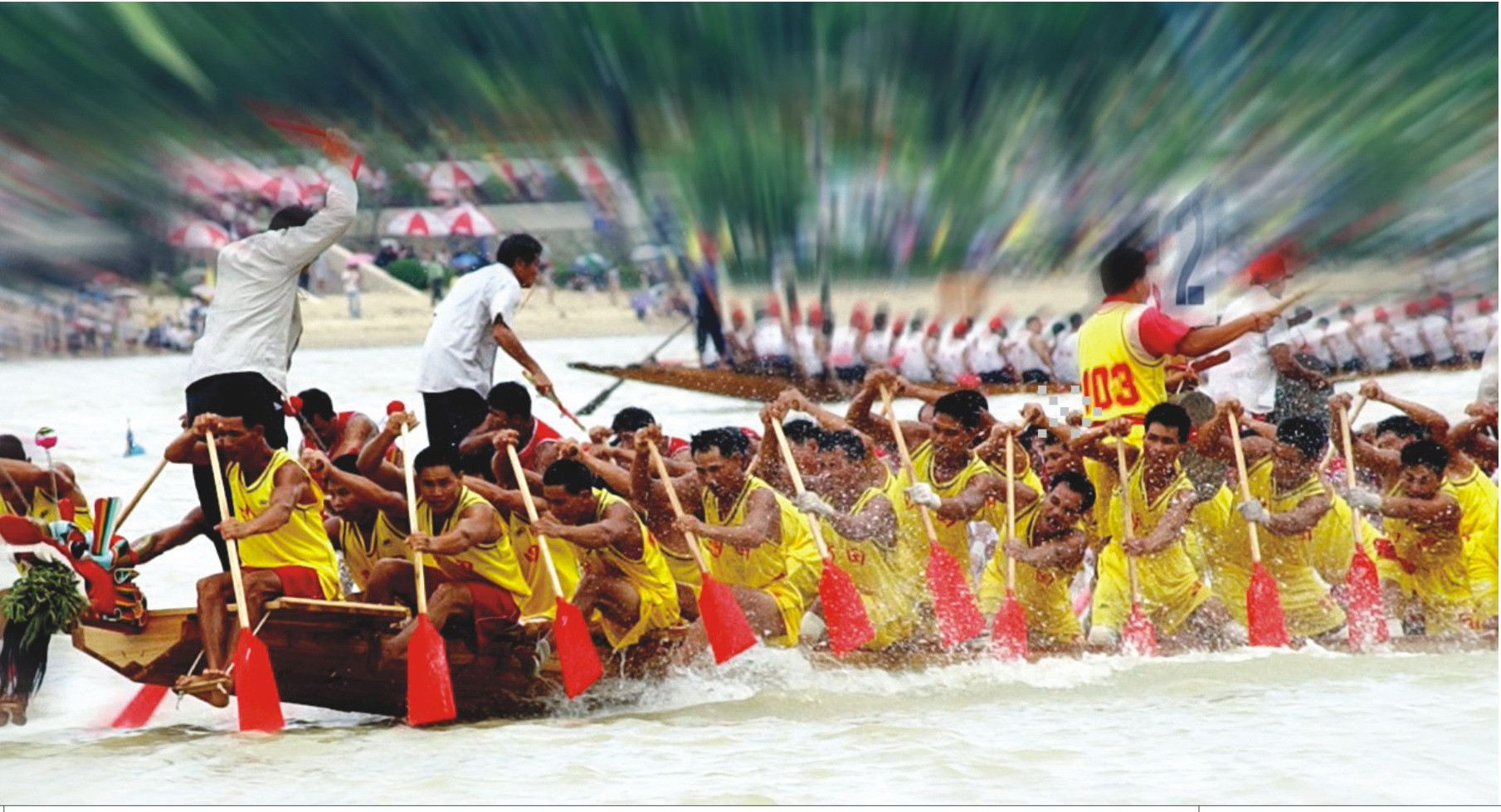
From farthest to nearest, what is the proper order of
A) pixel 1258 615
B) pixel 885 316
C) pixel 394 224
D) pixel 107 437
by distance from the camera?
1. pixel 394 224
2. pixel 885 316
3. pixel 107 437
4. pixel 1258 615

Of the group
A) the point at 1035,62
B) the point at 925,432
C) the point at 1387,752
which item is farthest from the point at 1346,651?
the point at 1035,62

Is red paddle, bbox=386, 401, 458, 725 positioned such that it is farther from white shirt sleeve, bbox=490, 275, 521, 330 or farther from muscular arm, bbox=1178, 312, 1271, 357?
muscular arm, bbox=1178, 312, 1271, 357

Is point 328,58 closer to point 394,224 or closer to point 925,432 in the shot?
point 394,224

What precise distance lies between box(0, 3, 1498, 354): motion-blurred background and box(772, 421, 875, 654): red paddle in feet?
31.2

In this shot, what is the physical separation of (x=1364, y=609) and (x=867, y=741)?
1.88 m

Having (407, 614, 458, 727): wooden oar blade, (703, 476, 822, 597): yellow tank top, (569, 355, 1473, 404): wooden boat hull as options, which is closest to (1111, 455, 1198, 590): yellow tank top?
(703, 476, 822, 597): yellow tank top

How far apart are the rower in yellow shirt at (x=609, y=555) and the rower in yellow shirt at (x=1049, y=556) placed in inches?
44.6

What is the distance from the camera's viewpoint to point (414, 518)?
5227mm

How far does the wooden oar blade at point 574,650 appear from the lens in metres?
5.29

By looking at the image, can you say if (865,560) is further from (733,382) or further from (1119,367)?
(733,382)

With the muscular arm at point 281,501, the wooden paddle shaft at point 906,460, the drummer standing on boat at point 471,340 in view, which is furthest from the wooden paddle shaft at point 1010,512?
the muscular arm at point 281,501

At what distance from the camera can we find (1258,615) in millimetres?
6117

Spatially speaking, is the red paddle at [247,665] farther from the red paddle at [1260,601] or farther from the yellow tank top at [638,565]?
the red paddle at [1260,601]

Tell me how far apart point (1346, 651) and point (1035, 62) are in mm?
11015
